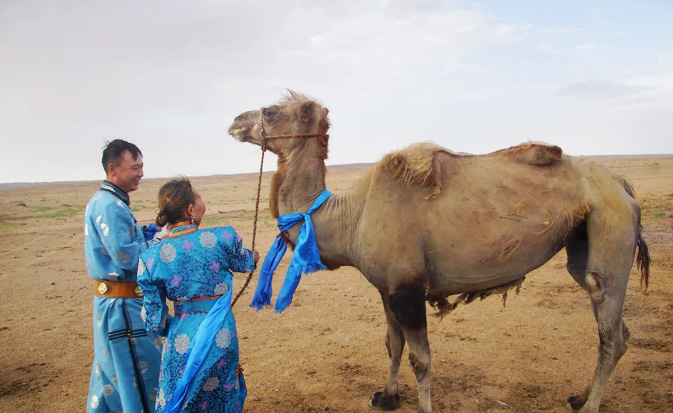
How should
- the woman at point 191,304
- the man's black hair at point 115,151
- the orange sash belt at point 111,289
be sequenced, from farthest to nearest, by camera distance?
1. the man's black hair at point 115,151
2. the orange sash belt at point 111,289
3. the woman at point 191,304

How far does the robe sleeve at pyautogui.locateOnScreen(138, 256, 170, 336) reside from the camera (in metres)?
3.30

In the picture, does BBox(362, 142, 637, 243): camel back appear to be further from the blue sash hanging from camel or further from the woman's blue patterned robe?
the woman's blue patterned robe

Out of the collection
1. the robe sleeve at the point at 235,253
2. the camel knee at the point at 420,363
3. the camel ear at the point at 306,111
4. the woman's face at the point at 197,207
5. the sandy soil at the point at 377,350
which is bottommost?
the sandy soil at the point at 377,350

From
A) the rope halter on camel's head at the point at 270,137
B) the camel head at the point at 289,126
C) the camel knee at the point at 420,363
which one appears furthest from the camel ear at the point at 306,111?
the camel knee at the point at 420,363

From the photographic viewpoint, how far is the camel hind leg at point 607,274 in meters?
4.21

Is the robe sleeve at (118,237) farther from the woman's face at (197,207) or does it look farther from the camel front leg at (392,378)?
the camel front leg at (392,378)

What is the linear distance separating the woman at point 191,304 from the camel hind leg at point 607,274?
3.07 meters

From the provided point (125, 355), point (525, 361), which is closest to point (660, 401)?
point (525, 361)

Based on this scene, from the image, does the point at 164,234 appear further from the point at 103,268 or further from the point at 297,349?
the point at 297,349

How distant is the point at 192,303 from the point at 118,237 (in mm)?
772

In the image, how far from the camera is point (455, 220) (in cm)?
419

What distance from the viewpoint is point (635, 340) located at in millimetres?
6055

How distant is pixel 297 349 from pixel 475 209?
339cm

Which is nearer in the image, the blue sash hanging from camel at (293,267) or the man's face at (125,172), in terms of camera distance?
the man's face at (125,172)
